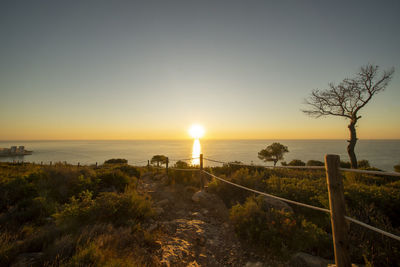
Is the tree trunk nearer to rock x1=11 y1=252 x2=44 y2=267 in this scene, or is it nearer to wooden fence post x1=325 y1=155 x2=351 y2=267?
wooden fence post x1=325 y1=155 x2=351 y2=267

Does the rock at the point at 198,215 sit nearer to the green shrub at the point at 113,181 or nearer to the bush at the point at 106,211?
the bush at the point at 106,211

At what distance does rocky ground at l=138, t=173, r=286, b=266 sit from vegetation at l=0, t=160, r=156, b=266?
1.79 ft

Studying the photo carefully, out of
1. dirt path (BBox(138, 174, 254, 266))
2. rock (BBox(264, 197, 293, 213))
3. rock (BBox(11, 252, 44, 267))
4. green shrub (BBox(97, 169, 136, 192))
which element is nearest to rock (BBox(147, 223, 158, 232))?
dirt path (BBox(138, 174, 254, 266))

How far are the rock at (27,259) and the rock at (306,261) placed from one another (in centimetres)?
439

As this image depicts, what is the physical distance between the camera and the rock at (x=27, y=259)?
99.0 inches

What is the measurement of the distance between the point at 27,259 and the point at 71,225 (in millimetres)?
1198

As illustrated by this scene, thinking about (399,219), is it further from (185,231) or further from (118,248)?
(118,248)

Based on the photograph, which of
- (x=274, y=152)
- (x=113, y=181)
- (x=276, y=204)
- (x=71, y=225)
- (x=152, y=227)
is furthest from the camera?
(x=274, y=152)

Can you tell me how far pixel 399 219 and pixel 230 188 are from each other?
16.9 feet

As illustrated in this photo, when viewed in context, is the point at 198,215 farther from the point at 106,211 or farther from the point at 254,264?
the point at 106,211

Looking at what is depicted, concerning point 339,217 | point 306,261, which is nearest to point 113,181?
point 306,261

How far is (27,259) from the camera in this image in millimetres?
2678

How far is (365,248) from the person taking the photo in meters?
3.21

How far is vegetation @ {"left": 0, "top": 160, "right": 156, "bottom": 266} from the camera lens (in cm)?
276
